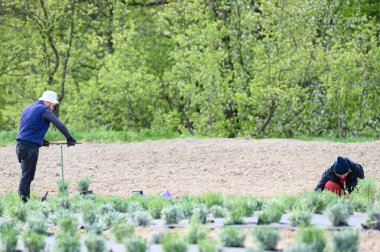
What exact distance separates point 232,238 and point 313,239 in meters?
0.82

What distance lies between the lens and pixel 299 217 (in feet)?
28.3

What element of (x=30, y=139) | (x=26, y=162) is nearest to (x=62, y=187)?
(x=26, y=162)

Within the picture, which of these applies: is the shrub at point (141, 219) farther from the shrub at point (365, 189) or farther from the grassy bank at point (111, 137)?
the grassy bank at point (111, 137)

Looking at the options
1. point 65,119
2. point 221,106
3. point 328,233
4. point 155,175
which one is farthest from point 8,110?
point 328,233

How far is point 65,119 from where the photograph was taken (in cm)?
3456

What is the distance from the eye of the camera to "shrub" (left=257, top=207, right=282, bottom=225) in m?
8.81

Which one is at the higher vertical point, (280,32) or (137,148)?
(280,32)

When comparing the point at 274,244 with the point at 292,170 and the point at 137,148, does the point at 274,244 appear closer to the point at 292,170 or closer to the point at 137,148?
the point at 292,170

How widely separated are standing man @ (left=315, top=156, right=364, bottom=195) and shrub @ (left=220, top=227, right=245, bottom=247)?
4725 mm

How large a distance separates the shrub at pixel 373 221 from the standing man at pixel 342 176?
3.80 m

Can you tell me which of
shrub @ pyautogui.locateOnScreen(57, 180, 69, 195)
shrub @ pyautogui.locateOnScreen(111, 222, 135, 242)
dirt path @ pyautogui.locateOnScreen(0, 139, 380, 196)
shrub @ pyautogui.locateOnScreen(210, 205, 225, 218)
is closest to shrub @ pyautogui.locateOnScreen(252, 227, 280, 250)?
shrub @ pyautogui.locateOnScreen(111, 222, 135, 242)

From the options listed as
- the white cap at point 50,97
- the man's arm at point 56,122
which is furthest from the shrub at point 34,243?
the white cap at point 50,97

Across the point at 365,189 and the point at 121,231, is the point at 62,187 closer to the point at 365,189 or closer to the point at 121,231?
the point at 365,189

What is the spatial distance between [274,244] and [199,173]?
1058 cm
